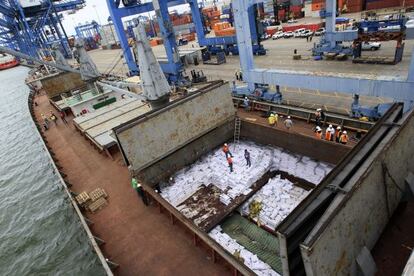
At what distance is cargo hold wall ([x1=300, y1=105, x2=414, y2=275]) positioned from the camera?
568cm

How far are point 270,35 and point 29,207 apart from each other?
51.8 metres

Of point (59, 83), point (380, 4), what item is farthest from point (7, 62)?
point (380, 4)

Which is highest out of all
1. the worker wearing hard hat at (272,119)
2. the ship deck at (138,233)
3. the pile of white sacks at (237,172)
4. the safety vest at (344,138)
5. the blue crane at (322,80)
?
the blue crane at (322,80)

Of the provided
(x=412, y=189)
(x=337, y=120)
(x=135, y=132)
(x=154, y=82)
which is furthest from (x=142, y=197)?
(x=337, y=120)

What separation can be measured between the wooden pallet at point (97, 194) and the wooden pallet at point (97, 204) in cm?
19

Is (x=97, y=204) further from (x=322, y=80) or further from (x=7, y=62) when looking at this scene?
(x=7, y=62)

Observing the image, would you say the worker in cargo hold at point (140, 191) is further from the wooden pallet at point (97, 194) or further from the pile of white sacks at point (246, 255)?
the pile of white sacks at point (246, 255)

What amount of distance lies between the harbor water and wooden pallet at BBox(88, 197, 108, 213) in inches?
106

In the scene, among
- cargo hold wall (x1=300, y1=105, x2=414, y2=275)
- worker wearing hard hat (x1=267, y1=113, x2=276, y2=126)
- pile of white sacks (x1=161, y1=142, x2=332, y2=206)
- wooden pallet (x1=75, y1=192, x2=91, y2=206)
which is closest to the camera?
cargo hold wall (x1=300, y1=105, x2=414, y2=275)

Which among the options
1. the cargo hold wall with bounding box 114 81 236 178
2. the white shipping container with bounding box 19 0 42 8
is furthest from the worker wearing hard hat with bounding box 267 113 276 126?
the white shipping container with bounding box 19 0 42 8

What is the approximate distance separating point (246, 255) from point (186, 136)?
7.32 meters

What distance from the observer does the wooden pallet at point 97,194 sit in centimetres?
1328

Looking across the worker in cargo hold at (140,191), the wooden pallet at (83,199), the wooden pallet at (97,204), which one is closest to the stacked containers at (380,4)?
the worker in cargo hold at (140,191)

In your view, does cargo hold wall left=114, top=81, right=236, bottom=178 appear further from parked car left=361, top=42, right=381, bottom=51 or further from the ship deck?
parked car left=361, top=42, right=381, bottom=51
